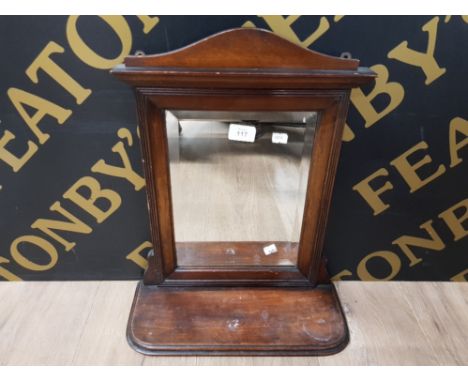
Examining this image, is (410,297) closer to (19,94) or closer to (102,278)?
(102,278)

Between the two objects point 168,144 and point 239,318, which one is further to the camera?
point 239,318

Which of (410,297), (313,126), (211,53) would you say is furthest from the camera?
(410,297)

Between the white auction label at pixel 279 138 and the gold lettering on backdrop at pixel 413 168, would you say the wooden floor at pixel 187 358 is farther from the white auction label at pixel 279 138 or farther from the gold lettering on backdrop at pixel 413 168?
the white auction label at pixel 279 138

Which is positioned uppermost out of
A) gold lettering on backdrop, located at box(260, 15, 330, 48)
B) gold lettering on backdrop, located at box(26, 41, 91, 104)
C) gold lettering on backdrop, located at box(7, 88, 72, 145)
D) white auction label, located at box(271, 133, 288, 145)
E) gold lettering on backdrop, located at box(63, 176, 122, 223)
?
gold lettering on backdrop, located at box(260, 15, 330, 48)

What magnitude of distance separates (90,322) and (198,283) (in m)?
0.31

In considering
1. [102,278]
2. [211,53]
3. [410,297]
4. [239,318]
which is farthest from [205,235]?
[410,297]

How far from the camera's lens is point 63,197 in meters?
0.96

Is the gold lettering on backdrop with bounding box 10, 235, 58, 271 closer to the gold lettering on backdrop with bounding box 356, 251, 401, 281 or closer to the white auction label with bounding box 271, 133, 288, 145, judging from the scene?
the white auction label with bounding box 271, 133, 288, 145

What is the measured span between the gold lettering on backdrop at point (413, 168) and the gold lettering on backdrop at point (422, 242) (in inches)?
5.6

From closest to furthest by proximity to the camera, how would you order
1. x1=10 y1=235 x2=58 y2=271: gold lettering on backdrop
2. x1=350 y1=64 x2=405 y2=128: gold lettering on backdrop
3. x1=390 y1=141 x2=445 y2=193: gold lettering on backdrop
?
x1=350 y1=64 x2=405 y2=128: gold lettering on backdrop → x1=390 y1=141 x2=445 y2=193: gold lettering on backdrop → x1=10 y1=235 x2=58 y2=271: gold lettering on backdrop

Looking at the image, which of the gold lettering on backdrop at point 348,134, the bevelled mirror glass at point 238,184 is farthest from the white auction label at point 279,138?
the gold lettering on backdrop at point 348,134

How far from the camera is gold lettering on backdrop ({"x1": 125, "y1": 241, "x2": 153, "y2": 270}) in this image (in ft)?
3.47

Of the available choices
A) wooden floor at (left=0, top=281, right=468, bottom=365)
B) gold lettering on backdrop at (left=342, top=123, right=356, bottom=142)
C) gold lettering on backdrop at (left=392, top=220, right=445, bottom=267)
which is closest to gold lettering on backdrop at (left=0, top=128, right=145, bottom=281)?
wooden floor at (left=0, top=281, right=468, bottom=365)

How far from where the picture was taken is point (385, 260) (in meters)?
1.10
